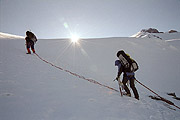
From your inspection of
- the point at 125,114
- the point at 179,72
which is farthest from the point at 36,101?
the point at 179,72

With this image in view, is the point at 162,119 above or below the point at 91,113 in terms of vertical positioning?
below

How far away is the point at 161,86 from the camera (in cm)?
794

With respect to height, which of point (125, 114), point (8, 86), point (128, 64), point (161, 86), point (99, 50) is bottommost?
point (161, 86)

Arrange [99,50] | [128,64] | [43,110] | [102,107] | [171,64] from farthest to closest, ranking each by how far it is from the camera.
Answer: [99,50], [171,64], [128,64], [102,107], [43,110]

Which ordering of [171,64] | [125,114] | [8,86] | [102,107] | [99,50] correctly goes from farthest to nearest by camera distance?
[99,50]
[171,64]
[8,86]
[102,107]
[125,114]

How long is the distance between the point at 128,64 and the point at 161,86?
22.0 ft

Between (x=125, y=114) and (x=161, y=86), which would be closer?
(x=125, y=114)

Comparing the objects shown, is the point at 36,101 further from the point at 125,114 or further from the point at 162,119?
the point at 162,119

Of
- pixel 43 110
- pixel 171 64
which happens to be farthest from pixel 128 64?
pixel 171 64

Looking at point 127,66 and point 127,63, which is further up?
point 127,63

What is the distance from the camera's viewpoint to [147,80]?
8.34 m

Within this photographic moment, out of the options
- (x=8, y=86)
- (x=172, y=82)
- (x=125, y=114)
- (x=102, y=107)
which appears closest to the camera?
(x=125, y=114)

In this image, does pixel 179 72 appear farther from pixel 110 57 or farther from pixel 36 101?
pixel 36 101

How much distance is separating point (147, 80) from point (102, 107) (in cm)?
773
